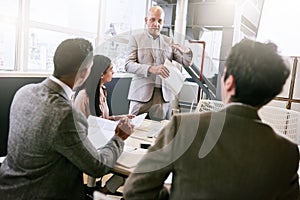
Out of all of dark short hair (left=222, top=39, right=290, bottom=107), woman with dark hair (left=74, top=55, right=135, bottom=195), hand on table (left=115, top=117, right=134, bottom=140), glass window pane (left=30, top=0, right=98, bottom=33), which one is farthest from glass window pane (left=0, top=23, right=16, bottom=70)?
dark short hair (left=222, top=39, right=290, bottom=107)

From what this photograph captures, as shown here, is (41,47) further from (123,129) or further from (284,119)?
(284,119)

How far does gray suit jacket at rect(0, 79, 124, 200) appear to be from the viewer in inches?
43.1

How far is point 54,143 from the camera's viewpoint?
1.09 meters

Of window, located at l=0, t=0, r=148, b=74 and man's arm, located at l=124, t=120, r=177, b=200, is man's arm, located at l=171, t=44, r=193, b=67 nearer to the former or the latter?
window, located at l=0, t=0, r=148, b=74

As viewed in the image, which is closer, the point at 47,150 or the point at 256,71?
the point at 256,71

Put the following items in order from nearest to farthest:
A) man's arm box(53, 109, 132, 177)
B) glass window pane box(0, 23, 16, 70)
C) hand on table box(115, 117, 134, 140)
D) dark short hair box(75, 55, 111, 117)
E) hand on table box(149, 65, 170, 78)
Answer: man's arm box(53, 109, 132, 177) → hand on table box(115, 117, 134, 140) → dark short hair box(75, 55, 111, 117) → hand on table box(149, 65, 170, 78) → glass window pane box(0, 23, 16, 70)

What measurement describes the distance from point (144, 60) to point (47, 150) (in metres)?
1.47

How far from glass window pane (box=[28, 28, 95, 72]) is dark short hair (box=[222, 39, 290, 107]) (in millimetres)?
2425

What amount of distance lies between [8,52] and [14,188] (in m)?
2.02

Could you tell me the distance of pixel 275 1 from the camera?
3.35 m

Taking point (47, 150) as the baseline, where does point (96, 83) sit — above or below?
above

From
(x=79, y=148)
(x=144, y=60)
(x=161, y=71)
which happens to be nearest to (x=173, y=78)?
(x=161, y=71)

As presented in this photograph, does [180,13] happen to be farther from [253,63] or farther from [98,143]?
[253,63]

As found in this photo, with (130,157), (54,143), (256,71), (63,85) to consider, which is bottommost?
(130,157)
